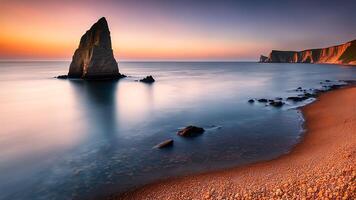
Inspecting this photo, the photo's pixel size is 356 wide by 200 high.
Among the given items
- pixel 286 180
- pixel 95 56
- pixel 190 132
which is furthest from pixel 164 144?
pixel 95 56

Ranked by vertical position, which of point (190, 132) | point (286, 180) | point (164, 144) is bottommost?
point (164, 144)

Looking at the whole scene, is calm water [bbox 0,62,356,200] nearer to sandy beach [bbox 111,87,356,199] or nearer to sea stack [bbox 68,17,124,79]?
sandy beach [bbox 111,87,356,199]

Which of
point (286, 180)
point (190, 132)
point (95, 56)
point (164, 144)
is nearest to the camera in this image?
point (286, 180)

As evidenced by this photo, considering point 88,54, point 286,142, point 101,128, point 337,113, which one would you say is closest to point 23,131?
point 101,128

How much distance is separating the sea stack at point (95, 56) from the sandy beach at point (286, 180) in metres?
67.9

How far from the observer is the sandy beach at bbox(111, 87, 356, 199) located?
10391mm

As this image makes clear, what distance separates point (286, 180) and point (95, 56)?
234 feet

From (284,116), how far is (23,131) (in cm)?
2901

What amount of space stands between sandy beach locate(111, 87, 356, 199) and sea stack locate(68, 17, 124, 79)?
223ft

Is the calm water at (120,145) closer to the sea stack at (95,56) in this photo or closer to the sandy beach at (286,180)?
the sandy beach at (286,180)

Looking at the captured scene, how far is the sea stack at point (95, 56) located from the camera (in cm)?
7575

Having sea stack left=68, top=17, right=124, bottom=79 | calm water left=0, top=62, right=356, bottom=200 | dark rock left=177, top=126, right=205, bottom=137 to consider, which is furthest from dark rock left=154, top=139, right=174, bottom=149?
sea stack left=68, top=17, right=124, bottom=79

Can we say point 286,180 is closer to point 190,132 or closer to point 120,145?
point 190,132

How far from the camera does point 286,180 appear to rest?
39.0 ft
